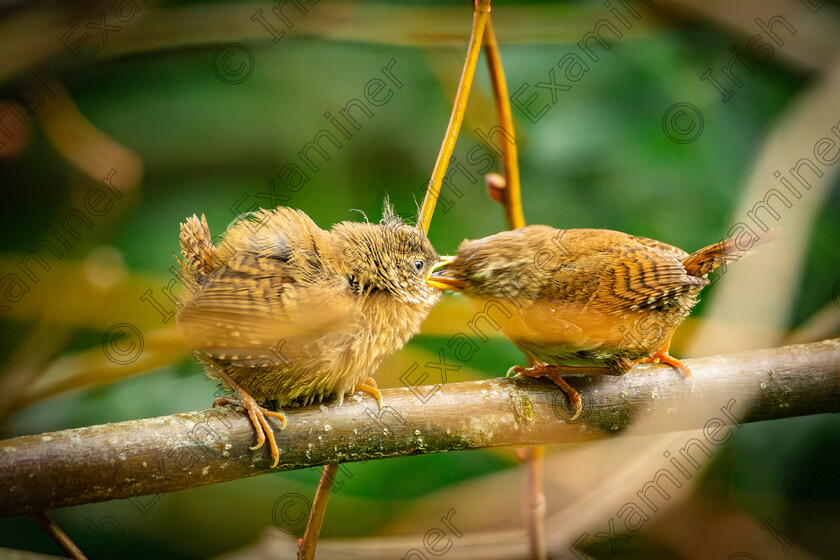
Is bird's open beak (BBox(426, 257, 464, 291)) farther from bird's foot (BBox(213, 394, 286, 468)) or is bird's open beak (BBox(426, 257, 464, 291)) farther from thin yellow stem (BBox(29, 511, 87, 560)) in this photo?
thin yellow stem (BBox(29, 511, 87, 560))

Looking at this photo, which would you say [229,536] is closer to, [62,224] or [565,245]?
[62,224]

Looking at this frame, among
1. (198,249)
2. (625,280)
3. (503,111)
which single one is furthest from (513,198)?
(198,249)

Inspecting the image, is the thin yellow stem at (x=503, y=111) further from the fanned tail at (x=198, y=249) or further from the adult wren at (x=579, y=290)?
the fanned tail at (x=198, y=249)

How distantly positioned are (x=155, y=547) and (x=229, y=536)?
9.0 inches

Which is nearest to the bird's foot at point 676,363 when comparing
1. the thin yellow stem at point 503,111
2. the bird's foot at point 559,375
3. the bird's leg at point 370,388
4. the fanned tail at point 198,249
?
the bird's foot at point 559,375

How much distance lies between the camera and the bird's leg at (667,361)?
131cm

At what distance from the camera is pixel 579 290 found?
4.26 feet

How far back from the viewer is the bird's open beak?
119cm

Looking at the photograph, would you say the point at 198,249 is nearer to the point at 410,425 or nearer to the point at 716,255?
the point at 410,425

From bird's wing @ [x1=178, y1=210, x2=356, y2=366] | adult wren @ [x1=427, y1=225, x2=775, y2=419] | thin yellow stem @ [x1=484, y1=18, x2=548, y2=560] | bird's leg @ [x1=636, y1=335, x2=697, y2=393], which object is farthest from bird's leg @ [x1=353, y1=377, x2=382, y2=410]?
bird's leg @ [x1=636, y1=335, x2=697, y2=393]

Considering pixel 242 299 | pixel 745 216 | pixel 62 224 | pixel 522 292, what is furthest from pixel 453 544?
pixel 62 224

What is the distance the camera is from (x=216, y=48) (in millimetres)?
1972

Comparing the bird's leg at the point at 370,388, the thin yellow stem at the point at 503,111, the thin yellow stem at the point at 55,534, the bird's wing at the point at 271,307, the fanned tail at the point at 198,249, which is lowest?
the thin yellow stem at the point at 55,534

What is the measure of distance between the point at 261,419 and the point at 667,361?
95 centimetres
